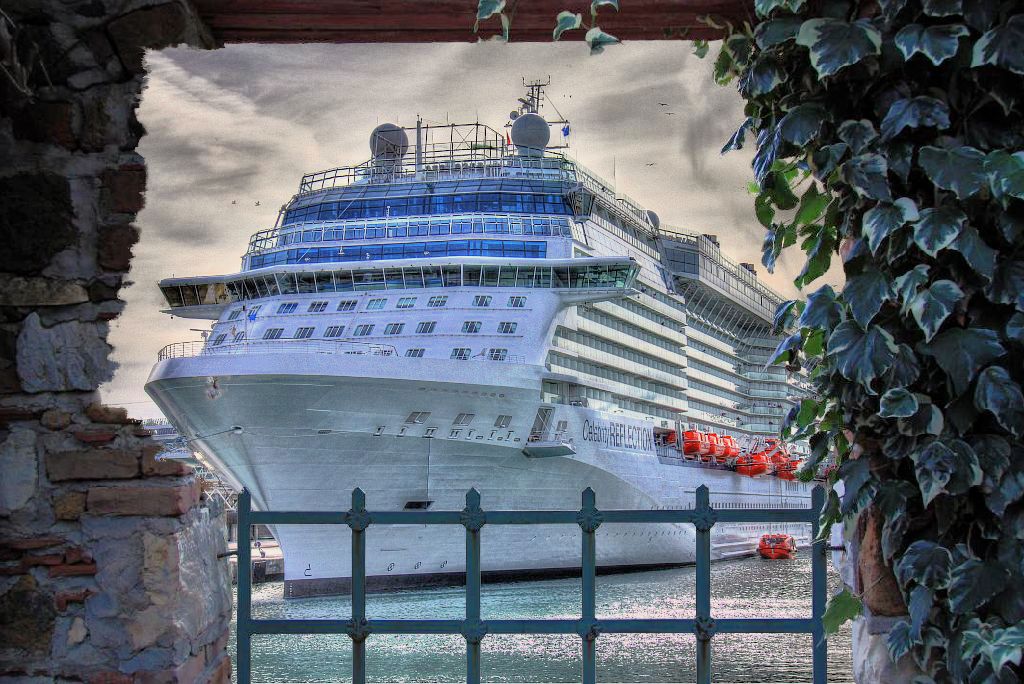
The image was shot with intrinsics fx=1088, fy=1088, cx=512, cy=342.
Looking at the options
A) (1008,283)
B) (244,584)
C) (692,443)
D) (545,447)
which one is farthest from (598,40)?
(692,443)

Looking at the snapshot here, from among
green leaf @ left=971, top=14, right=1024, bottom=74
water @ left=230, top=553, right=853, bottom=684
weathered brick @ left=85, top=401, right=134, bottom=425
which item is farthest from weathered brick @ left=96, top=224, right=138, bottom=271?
water @ left=230, top=553, right=853, bottom=684

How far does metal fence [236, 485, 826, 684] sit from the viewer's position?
3463 millimetres

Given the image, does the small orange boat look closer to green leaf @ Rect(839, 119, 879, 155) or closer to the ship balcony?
the ship balcony

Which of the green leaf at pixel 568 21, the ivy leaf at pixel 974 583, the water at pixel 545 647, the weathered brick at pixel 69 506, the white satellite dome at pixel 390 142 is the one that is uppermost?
the white satellite dome at pixel 390 142

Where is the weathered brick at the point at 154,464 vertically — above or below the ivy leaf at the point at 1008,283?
below

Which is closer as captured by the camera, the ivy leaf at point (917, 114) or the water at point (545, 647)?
the ivy leaf at point (917, 114)

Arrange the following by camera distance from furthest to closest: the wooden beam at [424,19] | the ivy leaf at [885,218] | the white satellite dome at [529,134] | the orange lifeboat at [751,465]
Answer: the orange lifeboat at [751,465] < the white satellite dome at [529,134] < the wooden beam at [424,19] < the ivy leaf at [885,218]

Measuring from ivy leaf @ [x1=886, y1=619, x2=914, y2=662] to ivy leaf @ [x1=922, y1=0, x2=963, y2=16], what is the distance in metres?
1.68

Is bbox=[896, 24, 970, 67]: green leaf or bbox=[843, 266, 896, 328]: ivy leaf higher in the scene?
bbox=[896, 24, 970, 67]: green leaf

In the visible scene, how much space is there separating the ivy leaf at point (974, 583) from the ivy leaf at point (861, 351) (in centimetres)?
54

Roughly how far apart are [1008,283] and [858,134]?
57cm

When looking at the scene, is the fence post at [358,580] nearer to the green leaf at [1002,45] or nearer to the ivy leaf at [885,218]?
the ivy leaf at [885,218]

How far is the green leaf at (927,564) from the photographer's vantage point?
2953mm

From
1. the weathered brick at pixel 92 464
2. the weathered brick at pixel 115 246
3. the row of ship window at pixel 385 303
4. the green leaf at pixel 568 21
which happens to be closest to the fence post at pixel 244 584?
the weathered brick at pixel 92 464
